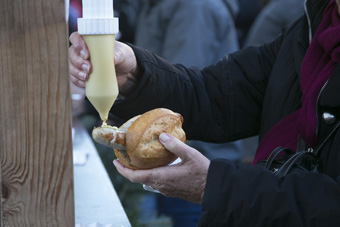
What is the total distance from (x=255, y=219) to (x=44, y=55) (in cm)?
60

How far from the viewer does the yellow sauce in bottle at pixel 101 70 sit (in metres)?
1.01

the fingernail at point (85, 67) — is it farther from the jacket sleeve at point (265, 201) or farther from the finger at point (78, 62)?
the jacket sleeve at point (265, 201)

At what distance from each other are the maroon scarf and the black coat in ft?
0.10

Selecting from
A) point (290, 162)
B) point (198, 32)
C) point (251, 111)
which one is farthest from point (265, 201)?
point (198, 32)

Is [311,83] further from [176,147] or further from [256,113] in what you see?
[176,147]

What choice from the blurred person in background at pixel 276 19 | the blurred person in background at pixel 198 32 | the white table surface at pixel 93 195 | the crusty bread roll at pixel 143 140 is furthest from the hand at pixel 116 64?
the blurred person in background at pixel 276 19

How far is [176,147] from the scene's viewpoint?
1.16m

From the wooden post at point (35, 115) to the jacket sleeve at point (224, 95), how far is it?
0.82 metres

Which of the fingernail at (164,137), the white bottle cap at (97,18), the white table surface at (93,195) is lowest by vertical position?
the white table surface at (93,195)

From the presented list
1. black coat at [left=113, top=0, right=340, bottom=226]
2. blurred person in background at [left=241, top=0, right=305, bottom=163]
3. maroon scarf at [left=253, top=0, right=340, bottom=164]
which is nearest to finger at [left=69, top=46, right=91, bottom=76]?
black coat at [left=113, top=0, right=340, bottom=226]

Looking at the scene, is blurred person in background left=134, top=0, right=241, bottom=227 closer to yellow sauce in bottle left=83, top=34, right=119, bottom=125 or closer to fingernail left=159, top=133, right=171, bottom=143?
fingernail left=159, top=133, right=171, bottom=143

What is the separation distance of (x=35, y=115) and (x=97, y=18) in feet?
0.76

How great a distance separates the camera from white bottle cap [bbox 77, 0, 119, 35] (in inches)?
38.4

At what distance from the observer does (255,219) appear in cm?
115
